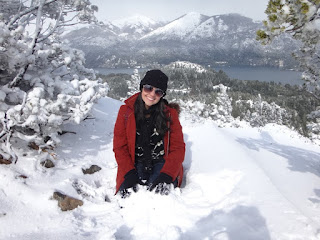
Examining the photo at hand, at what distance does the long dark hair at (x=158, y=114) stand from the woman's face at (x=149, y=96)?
12 cm

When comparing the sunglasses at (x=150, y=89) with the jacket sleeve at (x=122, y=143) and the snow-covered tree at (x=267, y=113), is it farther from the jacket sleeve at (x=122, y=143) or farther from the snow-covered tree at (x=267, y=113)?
the snow-covered tree at (x=267, y=113)

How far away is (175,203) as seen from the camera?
3.17m

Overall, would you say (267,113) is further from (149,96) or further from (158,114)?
(149,96)

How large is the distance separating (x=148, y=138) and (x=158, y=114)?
408mm

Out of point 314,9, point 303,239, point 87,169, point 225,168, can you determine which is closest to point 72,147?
point 87,169

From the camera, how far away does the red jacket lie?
3.48m

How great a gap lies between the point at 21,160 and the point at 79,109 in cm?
132

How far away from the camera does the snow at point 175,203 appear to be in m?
2.61

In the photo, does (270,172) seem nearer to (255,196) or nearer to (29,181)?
(255,196)

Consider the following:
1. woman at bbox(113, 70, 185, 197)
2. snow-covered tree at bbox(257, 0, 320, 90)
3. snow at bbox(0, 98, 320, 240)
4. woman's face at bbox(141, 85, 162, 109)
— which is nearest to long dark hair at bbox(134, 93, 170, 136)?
woman at bbox(113, 70, 185, 197)

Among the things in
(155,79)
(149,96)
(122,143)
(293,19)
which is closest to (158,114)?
(149,96)

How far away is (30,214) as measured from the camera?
3051 millimetres

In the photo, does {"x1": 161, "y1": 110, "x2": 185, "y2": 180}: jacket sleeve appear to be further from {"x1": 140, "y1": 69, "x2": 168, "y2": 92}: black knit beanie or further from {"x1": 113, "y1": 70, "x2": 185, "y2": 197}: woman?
{"x1": 140, "y1": 69, "x2": 168, "y2": 92}: black knit beanie

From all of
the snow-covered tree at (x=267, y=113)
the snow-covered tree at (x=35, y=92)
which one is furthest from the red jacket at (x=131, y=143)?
the snow-covered tree at (x=267, y=113)
